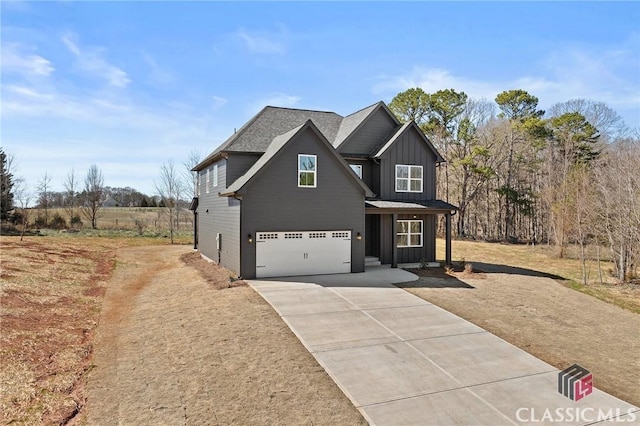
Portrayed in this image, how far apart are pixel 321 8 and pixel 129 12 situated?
629cm

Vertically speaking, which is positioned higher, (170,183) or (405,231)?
(170,183)

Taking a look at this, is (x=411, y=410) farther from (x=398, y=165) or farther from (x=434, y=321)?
(x=398, y=165)

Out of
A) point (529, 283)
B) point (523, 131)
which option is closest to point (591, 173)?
point (523, 131)

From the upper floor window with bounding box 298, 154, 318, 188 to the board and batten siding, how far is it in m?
3.07

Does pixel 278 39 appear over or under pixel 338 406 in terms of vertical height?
over

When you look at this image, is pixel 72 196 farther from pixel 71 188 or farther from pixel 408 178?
pixel 408 178

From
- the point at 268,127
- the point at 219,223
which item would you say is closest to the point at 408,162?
the point at 268,127

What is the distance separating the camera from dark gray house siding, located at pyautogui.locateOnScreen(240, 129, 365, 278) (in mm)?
15219

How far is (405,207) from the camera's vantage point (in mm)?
18406

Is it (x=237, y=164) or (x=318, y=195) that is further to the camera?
(x=237, y=164)

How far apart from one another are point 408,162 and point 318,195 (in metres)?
6.63

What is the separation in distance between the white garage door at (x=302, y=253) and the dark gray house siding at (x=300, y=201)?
0.89ft

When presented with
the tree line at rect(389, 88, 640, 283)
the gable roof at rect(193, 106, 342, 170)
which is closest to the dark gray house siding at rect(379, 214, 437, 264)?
the gable roof at rect(193, 106, 342, 170)

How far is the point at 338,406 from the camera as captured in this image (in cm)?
588
